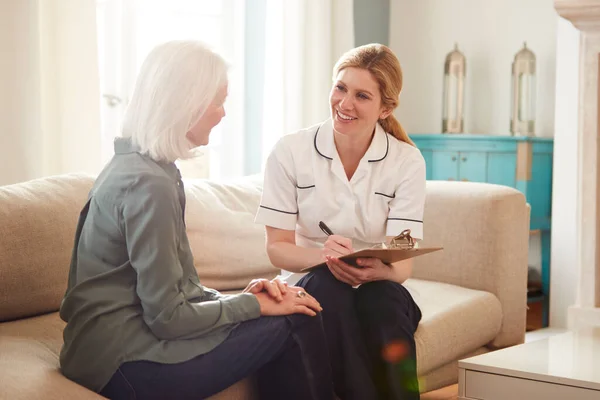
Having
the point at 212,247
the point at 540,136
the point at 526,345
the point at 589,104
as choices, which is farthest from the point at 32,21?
the point at 540,136

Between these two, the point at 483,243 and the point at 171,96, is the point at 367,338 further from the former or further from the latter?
the point at 483,243

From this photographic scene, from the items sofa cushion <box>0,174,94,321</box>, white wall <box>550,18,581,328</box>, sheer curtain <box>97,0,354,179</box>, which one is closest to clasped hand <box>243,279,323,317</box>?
sofa cushion <box>0,174,94,321</box>

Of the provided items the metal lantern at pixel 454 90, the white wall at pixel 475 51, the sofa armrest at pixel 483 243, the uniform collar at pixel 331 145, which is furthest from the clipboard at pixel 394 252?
the white wall at pixel 475 51

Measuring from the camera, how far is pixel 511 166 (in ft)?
13.7

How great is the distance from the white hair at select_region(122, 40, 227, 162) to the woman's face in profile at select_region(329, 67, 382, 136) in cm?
62

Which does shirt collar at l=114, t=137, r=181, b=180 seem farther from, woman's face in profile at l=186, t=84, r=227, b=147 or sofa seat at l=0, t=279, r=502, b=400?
sofa seat at l=0, t=279, r=502, b=400

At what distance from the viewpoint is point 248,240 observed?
8.59ft

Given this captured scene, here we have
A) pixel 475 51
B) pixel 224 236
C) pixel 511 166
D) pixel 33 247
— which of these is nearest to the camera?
pixel 33 247

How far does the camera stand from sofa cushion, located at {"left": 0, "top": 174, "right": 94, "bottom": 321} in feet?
6.53

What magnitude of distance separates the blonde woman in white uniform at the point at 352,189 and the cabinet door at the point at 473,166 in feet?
6.41

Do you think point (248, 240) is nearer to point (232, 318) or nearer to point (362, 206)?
point (362, 206)

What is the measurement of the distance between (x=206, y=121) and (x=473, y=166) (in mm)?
2802

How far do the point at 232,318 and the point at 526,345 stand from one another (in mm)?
943

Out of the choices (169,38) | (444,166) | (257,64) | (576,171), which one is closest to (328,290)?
(169,38)
